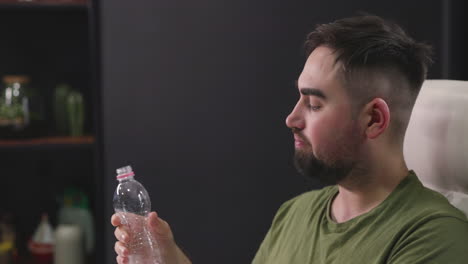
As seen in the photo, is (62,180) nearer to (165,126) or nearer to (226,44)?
(165,126)

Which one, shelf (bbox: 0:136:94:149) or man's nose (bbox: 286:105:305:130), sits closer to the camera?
man's nose (bbox: 286:105:305:130)

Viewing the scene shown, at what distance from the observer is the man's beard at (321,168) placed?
130 centimetres

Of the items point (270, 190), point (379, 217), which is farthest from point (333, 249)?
point (270, 190)

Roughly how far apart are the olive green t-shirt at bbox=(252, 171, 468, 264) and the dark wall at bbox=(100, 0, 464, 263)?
35.3 inches

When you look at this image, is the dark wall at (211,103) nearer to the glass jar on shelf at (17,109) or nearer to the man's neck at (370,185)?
the glass jar on shelf at (17,109)

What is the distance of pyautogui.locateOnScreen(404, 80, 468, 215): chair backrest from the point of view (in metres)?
1.28

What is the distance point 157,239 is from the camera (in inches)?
56.8

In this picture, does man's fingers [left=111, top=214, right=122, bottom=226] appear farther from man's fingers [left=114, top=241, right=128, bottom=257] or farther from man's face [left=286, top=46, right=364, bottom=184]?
man's face [left=286, top=46, right=364, bottom=184]

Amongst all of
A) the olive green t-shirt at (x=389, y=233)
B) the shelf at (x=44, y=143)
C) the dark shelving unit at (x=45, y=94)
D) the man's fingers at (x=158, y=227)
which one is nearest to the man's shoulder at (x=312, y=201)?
the olive green t-shirt at (x=389, y=233)

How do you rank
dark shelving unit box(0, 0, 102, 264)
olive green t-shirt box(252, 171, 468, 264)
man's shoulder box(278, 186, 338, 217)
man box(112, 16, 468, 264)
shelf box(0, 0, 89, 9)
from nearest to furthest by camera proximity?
olive green t-shirt box(252, 171, 468, 264)
man box(112, 16, 468, 264)
man's shoulder box(278, 186, 338, 217)
shelf box(0, 0, 89, 9)
dark shelving unit box(0, 0, 102, 264)

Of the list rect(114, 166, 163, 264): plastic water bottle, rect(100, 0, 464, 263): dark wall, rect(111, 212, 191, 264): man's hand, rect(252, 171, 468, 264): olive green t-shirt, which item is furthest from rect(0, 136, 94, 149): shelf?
rect(252, 171, 468, 264): olive green t-shirt

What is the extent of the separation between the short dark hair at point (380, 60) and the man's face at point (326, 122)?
24 mm

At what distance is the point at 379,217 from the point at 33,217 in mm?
1762

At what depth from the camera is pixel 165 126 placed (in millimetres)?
2322
